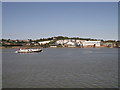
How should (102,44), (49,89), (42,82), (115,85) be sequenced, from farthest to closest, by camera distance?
1. (102,44)
2. (42,82)
3. (115,85)
4. (49,89)

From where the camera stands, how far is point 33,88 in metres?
5.25

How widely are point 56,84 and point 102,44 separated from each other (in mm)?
67963

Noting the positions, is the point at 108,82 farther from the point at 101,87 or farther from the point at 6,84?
the point at 6,84

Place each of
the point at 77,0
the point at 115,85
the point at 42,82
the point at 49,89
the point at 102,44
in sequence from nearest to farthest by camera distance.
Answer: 1. the point at 77,0
2. the point at 49,89
3. the point at 115,85
4. the point at 42,82
5. the point at 102,44

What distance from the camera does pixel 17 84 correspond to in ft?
19.0

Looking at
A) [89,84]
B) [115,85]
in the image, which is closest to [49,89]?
[89,84]

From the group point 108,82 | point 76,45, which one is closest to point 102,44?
point 76,45

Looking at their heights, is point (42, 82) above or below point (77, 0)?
below

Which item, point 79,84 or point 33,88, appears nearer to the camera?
point 33,88

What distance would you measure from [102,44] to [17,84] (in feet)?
224

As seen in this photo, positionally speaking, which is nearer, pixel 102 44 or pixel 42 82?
pixel 42 82

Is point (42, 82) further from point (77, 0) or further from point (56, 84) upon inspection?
point (77, 0)

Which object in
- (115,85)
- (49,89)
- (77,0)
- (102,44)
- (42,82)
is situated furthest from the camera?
(102,44)

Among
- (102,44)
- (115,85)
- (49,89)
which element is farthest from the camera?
(102,44)
